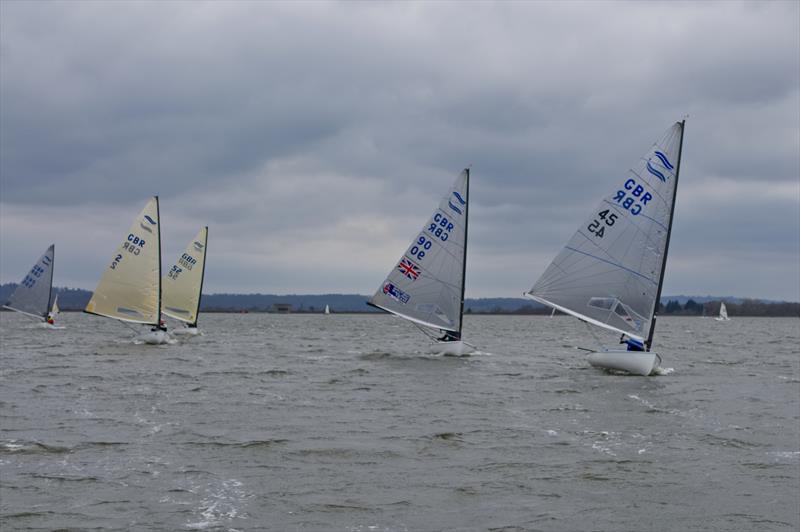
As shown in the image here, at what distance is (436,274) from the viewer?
3762 centimetres

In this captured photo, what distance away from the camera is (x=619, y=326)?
3128 centimetres

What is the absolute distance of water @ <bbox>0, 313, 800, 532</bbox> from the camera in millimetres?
11359

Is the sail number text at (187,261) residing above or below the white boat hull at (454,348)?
above

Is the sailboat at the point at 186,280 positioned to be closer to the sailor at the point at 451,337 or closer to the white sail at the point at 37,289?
the white sail at the point at 37,289

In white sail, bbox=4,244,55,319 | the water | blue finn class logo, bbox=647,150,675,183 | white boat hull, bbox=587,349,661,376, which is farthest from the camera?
white sail, bbox=4,244,55,319

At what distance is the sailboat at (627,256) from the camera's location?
30.8 m

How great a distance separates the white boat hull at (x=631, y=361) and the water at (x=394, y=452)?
2.91 feet

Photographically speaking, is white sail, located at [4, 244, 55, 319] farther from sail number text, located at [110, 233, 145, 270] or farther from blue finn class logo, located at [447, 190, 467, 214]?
blue finn class logo, located at [447, 190, 467, 214]

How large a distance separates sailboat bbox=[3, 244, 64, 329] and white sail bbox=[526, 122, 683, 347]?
43083 millimetres

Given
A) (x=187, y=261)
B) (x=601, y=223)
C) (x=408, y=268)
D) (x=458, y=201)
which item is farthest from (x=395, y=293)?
Answer: (x=187, y=261)

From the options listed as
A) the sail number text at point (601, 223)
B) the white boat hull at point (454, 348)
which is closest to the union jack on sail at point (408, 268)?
the white boat hull at point (454, 348)

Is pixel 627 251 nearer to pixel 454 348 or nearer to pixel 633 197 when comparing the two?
pixel 633 197

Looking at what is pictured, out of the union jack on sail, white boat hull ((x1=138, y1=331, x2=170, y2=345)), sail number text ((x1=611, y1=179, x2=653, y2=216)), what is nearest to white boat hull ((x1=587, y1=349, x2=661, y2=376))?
sail number text ((x1=611, y1=179, x2=653, y2=216))

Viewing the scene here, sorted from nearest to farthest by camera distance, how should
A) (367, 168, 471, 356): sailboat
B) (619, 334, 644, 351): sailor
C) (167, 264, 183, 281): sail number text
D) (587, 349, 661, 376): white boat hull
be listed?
(587, 349, 661, 376): white boat hull, (619, 334, 644, 351): sailor, (367, 168, 471, 356): sailboat, (167, 264, 183, 281): sail number text
